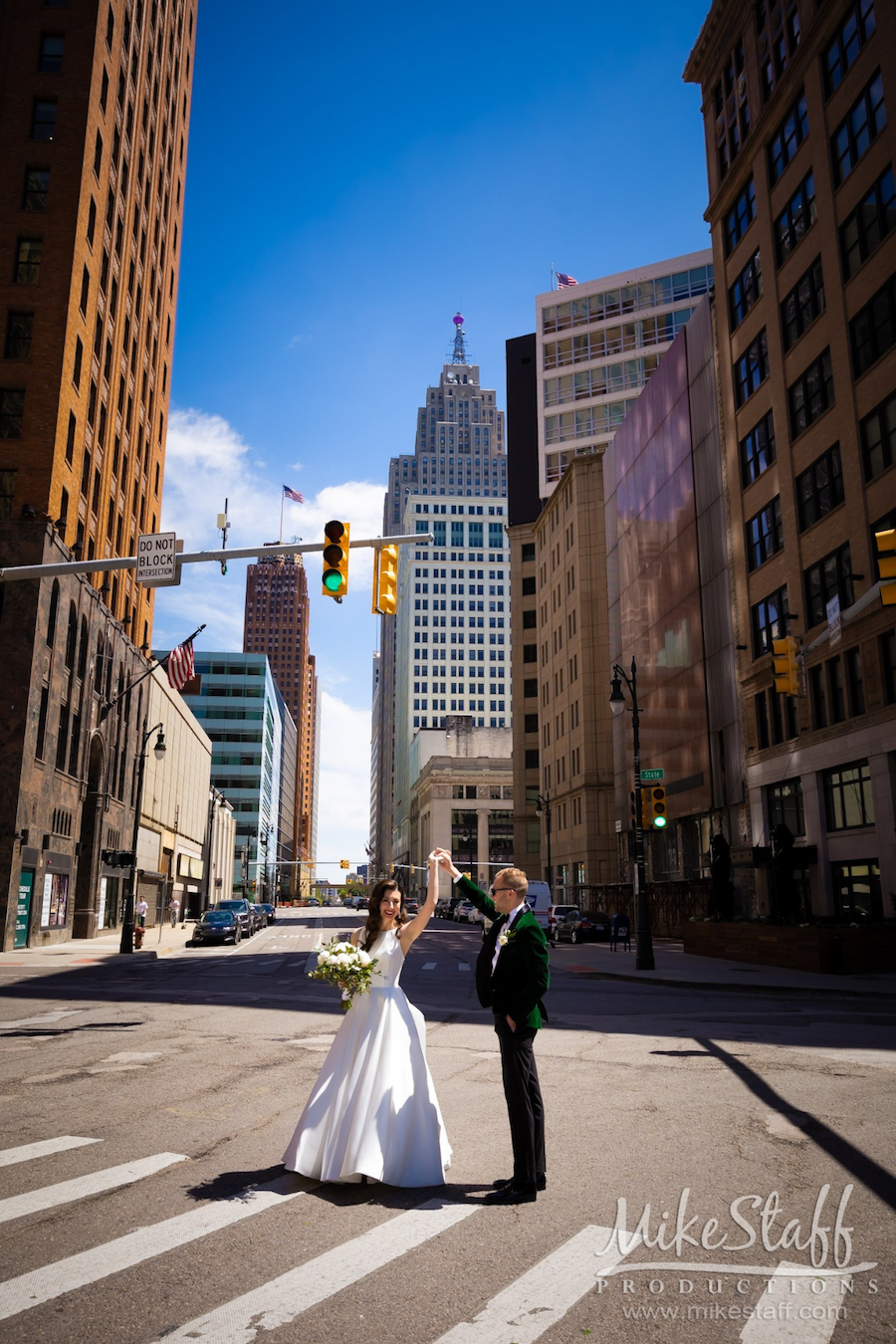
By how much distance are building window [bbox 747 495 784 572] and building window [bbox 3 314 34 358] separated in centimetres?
2999

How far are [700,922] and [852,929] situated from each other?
404 inches

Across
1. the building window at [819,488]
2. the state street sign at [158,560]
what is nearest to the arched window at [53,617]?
the state street sign at [158,560]

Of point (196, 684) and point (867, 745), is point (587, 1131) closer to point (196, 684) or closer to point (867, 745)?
point (867, 745)

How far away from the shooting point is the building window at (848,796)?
3014 centimetres

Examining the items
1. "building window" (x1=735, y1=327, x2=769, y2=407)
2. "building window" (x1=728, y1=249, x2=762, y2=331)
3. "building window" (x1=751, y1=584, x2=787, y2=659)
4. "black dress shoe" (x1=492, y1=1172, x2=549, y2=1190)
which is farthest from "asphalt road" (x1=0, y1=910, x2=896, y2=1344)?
"building window" (x1=728, y1=249, x2=762, y2=331)

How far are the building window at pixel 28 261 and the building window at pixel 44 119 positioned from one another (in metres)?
5.13

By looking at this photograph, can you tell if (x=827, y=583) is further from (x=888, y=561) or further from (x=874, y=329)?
(x=888, y=561)

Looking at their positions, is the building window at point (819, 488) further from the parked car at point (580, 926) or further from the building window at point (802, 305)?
the parked car at point (580, 926)

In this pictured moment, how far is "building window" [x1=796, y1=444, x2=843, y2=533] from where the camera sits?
32656mm

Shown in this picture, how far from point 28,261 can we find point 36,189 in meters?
3.46

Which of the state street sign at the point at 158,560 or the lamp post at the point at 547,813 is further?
the lamp post at the point at 547,813

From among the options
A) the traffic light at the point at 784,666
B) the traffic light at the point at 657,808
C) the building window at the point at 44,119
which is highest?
the building window at the point at 44,119

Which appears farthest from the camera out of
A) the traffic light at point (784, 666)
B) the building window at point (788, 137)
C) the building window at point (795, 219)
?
the building window at point (788, 137)

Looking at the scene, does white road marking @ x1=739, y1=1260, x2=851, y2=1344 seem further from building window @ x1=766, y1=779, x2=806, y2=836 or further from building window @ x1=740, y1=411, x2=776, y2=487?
building window @ x1=740, y1=411, x2=776, y2=487
